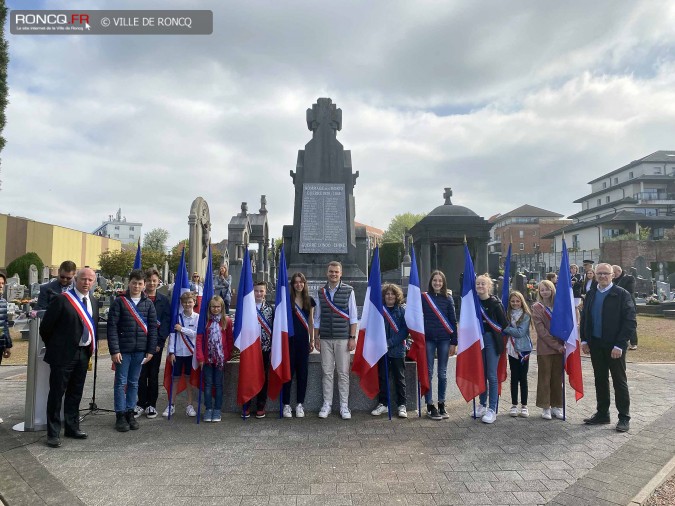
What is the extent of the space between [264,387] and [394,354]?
1940mm

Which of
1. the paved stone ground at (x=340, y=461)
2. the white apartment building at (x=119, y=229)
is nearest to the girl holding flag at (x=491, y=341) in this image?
the paved stone ground at (x=340, y=461)

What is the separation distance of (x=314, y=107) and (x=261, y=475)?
9.18 metres

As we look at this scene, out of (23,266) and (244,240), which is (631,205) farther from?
(23,266)

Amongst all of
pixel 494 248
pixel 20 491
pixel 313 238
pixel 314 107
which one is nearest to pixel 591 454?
pixel 20 491

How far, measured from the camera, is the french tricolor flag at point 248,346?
600 centimetres

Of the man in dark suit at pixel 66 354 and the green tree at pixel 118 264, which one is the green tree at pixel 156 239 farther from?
the man in dark suit at pixel 66 354

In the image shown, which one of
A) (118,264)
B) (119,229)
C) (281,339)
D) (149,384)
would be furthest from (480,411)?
(119,229)

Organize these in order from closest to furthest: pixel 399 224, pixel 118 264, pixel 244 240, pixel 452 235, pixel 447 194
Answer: pixel 452 235 → pixel 447 194 → pixel 244 240 → pixel 118 264 → pixel 399 224

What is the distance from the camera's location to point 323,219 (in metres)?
10.6

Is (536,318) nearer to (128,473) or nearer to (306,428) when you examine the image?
(306,428)

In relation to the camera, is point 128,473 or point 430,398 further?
point 430,398

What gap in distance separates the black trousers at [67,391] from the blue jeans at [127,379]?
409 millimetres

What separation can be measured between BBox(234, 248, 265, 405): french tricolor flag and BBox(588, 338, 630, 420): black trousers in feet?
15.4

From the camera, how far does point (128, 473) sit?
4285 mm
